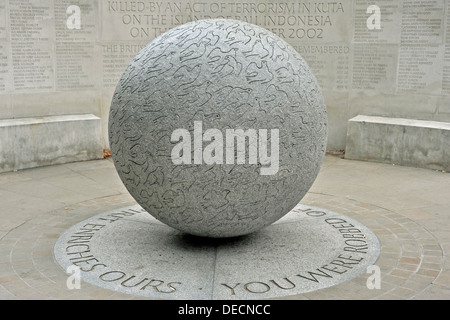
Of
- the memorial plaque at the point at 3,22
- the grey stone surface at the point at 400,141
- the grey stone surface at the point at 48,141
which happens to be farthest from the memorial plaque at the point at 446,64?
the memorial plaque at the point at 3,22

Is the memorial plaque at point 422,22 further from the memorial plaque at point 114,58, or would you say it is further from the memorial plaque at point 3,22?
the memorial plaque at point 3,22

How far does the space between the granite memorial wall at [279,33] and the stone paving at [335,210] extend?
1.52 m

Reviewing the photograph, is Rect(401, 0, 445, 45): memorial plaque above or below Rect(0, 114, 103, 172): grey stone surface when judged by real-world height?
above

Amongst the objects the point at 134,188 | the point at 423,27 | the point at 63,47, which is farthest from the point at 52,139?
the point at 423,27

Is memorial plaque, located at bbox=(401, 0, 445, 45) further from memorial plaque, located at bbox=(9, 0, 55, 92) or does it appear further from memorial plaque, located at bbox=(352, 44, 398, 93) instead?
memorial plaque, located at bbox=(9, 0, 55, 92)

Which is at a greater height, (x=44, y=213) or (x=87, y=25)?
(x=87, y=25)

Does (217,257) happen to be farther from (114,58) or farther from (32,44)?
(114,58)

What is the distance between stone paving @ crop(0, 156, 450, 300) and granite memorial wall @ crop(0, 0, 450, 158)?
152 centimetres

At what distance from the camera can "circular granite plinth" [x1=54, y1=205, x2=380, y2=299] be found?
15.7 ft

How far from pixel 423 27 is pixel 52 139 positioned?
25.3 ft

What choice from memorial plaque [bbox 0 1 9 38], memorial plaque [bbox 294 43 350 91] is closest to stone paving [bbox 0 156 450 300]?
memorial plaque [bbox 294 43 350 91]

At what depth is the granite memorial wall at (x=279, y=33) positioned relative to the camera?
10062mm

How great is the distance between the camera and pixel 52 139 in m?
10.0

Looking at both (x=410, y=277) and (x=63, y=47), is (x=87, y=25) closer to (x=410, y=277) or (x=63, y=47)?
(x=63, y=47)
